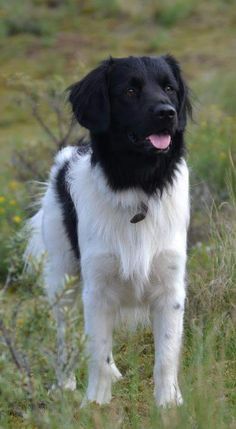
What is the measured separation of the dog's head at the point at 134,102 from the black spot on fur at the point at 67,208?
0.55m

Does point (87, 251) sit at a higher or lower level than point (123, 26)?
higher

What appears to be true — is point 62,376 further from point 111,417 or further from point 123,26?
point 123,26

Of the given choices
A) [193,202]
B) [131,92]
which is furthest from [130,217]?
[193,202]

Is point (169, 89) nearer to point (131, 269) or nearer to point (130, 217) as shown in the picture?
point (130, 217)

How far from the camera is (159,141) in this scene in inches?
185

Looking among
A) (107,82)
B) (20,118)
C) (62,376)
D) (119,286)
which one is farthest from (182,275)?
(20,118)

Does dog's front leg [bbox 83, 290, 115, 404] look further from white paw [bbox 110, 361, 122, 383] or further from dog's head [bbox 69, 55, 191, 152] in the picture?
dog's head [bbox 69, 55, 191, 152]

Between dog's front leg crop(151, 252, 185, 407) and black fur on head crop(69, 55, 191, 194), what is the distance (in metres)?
0.44

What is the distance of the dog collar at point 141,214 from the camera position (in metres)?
4.97

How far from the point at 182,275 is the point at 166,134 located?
27.0 inches

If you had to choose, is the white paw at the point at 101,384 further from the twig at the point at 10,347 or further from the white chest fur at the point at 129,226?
the twig at the point at 10,347

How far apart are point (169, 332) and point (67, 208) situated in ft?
3.14

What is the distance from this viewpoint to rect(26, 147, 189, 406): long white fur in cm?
489

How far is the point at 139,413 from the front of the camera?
15.5ft
